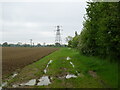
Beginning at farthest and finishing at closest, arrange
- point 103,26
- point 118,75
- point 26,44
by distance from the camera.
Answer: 1. point 26,44
2. point 103,26
3. point 118,75

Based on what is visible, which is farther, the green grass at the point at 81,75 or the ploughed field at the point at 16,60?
the ploughed field at the point at 16,60

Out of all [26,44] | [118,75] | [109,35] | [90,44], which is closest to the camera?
[118,75]

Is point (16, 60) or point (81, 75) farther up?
point (81, 75)

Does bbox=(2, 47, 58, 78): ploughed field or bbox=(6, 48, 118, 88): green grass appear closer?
bbox=(6, 48, 118, 88): green grass

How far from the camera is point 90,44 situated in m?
16.8

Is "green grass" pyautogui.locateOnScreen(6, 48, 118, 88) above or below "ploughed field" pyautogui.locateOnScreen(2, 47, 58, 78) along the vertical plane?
above

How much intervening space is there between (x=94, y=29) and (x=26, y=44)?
158795 millimetres

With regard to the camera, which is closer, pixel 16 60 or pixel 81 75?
pixel 81 75

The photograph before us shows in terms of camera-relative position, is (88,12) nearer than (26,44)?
Result: Yes

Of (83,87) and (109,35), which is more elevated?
(109,35)

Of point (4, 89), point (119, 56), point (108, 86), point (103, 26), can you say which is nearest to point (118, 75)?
point (108, 86)

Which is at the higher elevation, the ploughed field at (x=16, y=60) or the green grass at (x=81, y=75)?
the green grass at (x=81, y=75)

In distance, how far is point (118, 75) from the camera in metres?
8.35

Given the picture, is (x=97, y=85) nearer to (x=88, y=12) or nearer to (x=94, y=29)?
(x=94, y=29)
